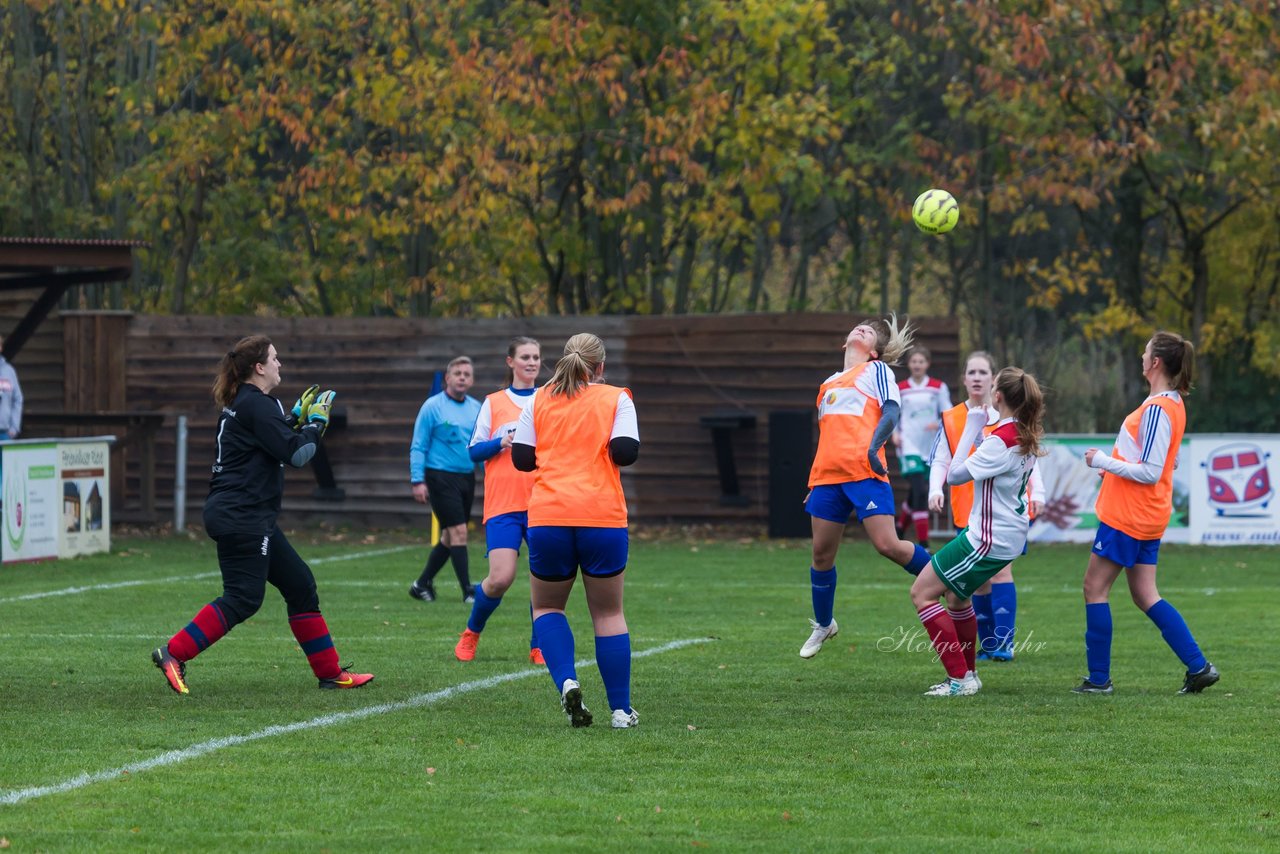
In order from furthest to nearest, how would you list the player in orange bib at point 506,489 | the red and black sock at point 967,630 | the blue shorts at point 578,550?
1. the player in orange bib at point 506,489
2. the red and black sock at point 967,630
3. the blue shorts at point 578,550

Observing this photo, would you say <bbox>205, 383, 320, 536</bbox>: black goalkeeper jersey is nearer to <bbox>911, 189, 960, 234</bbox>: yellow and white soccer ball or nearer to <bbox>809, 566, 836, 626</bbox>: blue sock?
<bbox>809, 566, 836, 626</bbox>: blue sock

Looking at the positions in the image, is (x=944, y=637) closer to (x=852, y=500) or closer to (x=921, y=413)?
(x=852, y=500)

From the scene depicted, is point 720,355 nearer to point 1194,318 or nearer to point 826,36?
point 826,36

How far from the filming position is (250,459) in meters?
9.27

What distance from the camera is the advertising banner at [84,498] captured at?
18.3m

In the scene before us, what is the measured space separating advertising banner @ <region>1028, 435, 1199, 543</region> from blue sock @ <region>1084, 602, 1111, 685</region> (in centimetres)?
1090

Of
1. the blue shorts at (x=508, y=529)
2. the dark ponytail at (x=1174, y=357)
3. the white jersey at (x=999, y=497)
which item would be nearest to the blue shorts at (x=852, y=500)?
the white jersey at (x=999, y=497)

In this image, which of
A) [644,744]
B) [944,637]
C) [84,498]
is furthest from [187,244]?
[644,744]

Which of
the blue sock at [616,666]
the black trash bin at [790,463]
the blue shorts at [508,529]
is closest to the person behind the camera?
the blue sock at [616,666]

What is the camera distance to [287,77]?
81.2 ft

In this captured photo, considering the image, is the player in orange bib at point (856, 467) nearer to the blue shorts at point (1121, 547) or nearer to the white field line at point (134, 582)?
the blue shorts at point (1121, 547)

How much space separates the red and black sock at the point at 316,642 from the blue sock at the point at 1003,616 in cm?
406

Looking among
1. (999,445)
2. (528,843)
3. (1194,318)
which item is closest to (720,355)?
(1194,318)

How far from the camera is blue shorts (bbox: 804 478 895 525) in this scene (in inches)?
423
